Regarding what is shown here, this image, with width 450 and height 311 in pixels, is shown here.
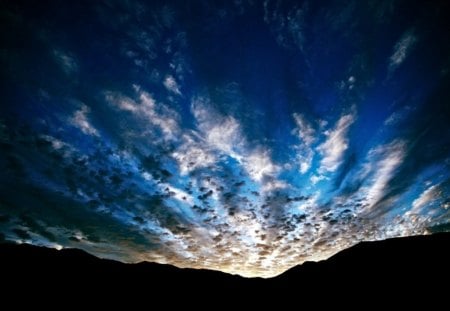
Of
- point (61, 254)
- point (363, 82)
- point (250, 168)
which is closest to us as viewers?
point (61, 254)

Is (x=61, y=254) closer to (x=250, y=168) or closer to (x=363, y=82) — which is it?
(x=250, y=168)

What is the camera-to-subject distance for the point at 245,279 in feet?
27.6

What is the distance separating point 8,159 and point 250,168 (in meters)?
19.1

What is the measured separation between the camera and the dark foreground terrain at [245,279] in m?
5.98

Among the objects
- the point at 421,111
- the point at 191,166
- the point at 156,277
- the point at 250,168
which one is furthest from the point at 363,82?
the point at 156,277

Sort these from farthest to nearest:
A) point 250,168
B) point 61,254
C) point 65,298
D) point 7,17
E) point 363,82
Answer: point 250,168
point 363,82
point 7,17
point 61,254
point 65,298

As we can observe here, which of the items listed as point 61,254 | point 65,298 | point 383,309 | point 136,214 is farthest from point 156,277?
point 136,214

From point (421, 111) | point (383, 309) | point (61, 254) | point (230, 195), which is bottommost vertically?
point (383, 309)

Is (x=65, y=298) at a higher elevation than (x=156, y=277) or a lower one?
lower

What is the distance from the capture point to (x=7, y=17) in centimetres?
990

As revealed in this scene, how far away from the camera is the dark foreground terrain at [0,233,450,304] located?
19.6 ft

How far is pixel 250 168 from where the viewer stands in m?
16.6

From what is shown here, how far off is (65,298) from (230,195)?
13569 mm

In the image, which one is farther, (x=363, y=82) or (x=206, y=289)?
(x=363, y=82)
